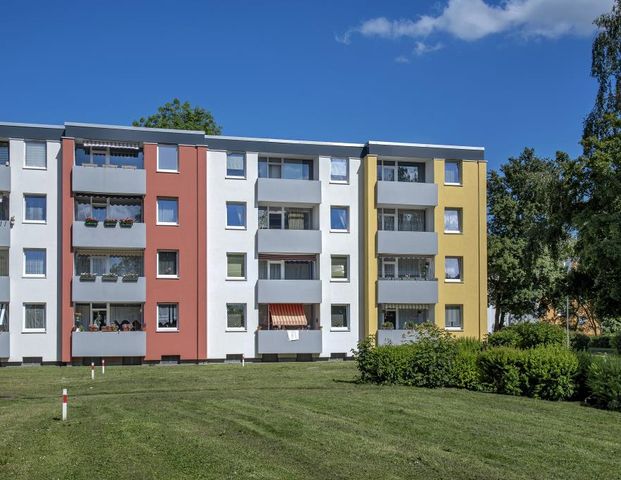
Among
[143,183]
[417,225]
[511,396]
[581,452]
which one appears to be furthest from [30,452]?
[417,225]

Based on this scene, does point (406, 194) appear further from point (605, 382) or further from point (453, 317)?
point (605, 382)

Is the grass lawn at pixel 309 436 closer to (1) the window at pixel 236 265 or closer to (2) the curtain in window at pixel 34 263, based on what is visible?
(2) the curtain in window at pixel 34 263

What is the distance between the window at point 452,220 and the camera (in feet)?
150

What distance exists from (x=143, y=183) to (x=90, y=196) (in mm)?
2791

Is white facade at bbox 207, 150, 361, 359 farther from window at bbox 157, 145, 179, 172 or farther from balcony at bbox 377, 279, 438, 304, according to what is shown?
window at bbox 157, 145, 179, 172

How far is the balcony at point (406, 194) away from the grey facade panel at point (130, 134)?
34.3ft

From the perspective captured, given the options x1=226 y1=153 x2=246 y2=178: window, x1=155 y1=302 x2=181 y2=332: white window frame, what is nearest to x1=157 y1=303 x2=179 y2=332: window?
x1=155 y1=302 x2=181 y2=332: white window frame

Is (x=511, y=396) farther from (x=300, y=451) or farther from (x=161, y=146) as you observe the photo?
(x=161, y=146)

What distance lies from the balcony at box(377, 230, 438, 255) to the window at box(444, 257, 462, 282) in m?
1.42

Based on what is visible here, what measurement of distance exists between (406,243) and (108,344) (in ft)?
56.4

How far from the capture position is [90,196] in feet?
132

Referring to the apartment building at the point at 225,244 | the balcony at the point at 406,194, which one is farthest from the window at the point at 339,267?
the balcony at the point at 406,194

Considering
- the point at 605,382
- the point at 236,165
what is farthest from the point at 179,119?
the point at 605,382

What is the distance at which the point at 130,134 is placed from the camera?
133 feet
